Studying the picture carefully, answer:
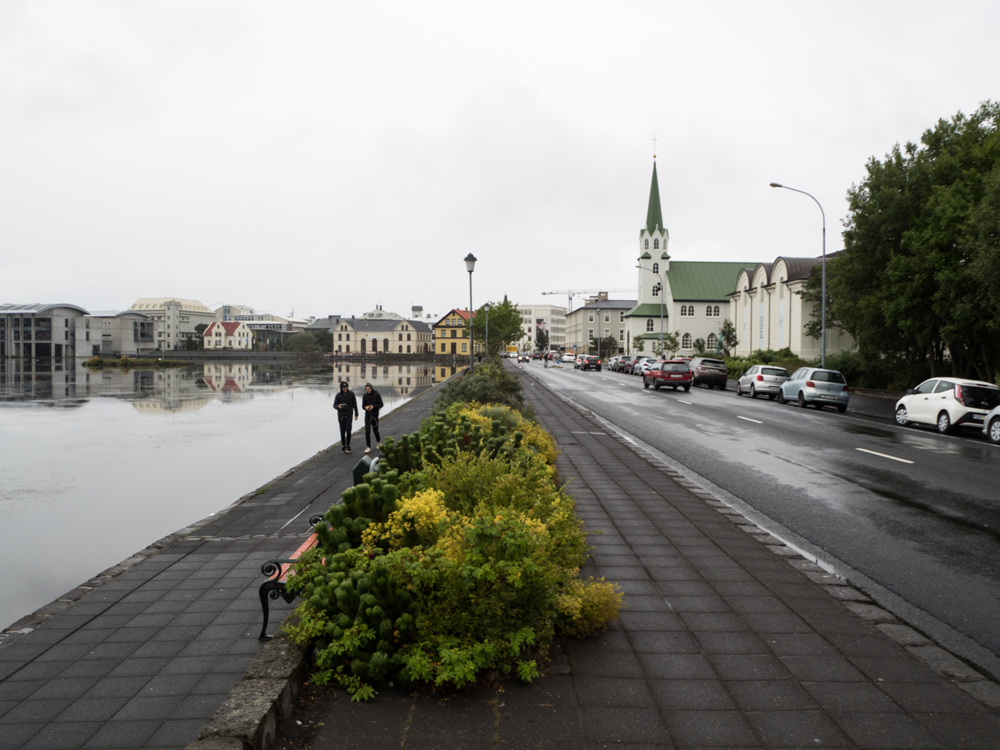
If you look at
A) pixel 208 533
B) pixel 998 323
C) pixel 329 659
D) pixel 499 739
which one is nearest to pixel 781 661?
pixel 499 739

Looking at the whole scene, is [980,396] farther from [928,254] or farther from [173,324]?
[173,324]

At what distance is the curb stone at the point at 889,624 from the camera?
12.7 feet

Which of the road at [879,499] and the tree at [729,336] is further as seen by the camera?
the tree at [729,336]

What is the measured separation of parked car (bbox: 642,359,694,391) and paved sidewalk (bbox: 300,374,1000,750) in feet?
103

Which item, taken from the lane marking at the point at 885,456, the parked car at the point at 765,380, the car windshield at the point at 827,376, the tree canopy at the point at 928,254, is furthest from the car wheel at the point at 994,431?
the parked car at the point at 765,380

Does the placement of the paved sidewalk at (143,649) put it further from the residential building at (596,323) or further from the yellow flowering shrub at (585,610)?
the residential building at (596,323)

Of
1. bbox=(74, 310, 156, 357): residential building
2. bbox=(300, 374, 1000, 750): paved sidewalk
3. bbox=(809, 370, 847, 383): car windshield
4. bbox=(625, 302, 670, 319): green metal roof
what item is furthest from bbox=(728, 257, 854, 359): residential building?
bbox=(74, 310, 156, 357): residential building

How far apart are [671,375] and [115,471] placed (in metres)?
28.2

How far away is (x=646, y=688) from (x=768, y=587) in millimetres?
2137

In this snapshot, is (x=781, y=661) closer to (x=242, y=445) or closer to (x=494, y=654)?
(x=494, y=654)

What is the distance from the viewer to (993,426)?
16594 millimetres

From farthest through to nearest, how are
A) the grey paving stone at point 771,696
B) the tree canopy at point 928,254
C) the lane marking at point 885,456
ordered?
1. the tree canopy at point 928,254
2. the lane marking at point 885,456
3. the grey paving stone at point 771,696

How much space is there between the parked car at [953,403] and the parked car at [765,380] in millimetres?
11353

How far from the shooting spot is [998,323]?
2156 centimetres
